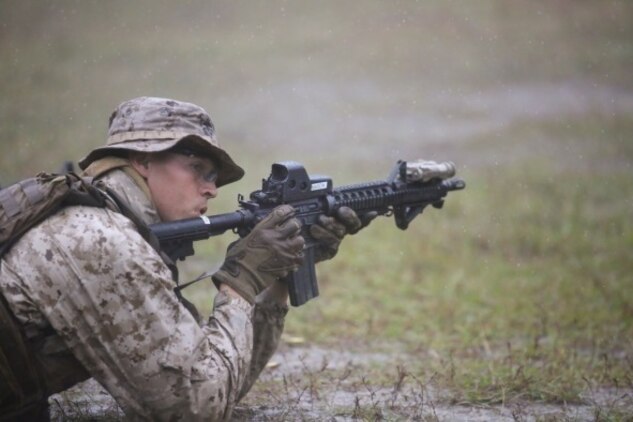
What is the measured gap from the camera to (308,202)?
415 centimetres

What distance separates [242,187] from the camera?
467 inches

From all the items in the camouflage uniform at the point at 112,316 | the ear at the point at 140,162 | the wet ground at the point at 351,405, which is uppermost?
the ear at the point at 140,162

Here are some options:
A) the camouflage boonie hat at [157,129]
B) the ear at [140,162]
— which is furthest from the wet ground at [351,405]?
the camouflage boonie hat at [157,129]

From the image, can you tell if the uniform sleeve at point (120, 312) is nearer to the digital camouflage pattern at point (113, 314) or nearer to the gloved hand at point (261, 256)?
the digital camouflage pattern at point (113, 314)

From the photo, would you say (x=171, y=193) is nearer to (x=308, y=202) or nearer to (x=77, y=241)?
(x=77, y=241)

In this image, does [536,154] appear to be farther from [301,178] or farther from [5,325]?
[5,325]

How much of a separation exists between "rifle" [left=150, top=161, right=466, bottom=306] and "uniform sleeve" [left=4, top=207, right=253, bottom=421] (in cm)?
35

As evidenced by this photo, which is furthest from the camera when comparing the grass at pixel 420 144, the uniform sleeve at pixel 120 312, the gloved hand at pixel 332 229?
the grass at pixel 420 144

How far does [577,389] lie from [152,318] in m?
3.02

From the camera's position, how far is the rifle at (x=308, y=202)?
3559mm

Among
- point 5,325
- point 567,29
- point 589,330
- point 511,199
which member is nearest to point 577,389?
point 589,330

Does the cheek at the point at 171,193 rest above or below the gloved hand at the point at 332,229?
above

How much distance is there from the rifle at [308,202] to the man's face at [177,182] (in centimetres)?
9

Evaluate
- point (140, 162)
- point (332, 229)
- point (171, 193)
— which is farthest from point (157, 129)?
point (332, 229)
